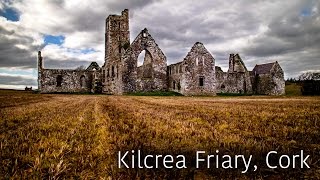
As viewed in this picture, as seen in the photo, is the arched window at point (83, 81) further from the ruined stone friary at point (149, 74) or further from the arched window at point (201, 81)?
the arched window at point (201, 81)

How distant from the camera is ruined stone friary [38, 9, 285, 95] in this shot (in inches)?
1489

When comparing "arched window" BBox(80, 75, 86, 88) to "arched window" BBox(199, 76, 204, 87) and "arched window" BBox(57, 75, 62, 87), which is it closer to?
"arched window" BBox(57, 75, 62, 87)

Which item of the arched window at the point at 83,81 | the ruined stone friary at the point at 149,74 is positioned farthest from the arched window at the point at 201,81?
the arched window at the point at 83,81

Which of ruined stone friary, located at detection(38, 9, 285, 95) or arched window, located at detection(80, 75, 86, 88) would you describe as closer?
ruined stone friary, located at detection(38, 9, 285, 95)

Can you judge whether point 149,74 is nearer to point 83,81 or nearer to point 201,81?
point 201,81

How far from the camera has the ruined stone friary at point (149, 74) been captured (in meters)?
37.8

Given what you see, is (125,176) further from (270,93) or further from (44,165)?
(270,93)

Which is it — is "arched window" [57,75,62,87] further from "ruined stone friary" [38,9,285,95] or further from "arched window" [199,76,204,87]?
"arched window" [199,76,204,87]

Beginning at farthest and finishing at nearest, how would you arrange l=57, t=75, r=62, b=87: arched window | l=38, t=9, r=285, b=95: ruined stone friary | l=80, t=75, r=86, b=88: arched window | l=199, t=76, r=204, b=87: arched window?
l=80, t=75, r=86, b=88: arched window < l=57, t=75, r=62, b=87: arched window < l=199, t=76, r=204, b=87: arched window < l=38, t=9, r=285, b=95: ruined stone friary

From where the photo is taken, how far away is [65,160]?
3.18 m

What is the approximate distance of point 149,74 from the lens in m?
42.5

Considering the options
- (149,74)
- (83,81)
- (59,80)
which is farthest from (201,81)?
(59,80)

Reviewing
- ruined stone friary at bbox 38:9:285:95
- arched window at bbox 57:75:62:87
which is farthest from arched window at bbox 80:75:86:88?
arched window at bbox 57:75:62:87

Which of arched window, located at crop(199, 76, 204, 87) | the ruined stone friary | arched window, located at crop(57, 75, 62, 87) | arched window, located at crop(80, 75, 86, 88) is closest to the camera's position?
the ruined stone friary
